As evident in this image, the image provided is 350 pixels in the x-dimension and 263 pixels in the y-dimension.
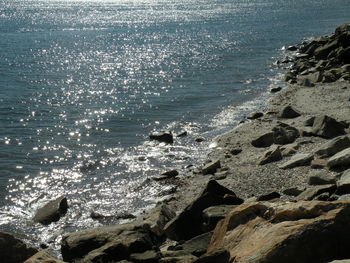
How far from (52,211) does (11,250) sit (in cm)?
401

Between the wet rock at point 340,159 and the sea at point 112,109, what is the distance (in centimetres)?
480

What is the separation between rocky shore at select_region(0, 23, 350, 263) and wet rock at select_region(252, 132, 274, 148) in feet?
0.12

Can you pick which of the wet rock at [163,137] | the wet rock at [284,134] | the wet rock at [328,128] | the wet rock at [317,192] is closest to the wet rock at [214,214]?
the wet rock at [317,192]

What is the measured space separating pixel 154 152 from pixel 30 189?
5.31 meters

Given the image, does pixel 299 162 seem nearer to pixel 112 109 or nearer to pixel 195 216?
pixel 195 216

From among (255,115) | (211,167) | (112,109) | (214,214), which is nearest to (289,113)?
(255,115)

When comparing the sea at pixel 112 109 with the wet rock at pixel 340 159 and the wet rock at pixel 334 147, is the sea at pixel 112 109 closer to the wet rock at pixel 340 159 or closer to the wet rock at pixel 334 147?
the wet rock at pixel 334 147

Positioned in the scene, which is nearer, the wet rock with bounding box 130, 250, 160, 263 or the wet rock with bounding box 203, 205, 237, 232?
the wet rock with bounding box 130, 250, 160, 263

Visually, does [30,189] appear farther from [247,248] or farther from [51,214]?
[247,248]

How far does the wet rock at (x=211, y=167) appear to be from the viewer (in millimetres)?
18531

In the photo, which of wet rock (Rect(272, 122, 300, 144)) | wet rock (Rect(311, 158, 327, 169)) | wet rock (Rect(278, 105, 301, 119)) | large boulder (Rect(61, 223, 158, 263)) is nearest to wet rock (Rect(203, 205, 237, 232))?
large boulder (Rect(61, 223, 158, 263))

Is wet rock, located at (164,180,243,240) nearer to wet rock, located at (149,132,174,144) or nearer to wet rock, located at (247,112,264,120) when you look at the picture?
wet rock, located at (149,132,174,144)

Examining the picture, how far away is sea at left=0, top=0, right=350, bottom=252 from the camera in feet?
58.4

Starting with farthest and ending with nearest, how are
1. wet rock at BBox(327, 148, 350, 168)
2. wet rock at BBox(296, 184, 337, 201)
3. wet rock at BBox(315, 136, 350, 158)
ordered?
wet rock at BBox(315, 136, 350, 158)
wet rock at BBox(327, 148, 350, 168)
wet rock at BBox(296, 184, 337, 201)
